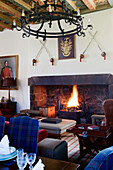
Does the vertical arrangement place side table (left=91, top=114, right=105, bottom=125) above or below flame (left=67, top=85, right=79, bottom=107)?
below

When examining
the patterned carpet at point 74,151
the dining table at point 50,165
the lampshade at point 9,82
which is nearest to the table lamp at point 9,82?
the lampshade at point 9,82

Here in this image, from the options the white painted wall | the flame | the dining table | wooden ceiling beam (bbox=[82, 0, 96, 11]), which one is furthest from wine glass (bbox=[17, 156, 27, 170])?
the flame

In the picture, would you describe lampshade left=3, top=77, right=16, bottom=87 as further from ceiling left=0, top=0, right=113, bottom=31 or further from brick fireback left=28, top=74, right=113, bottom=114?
ceiling left=0, top=0, right=113, bottom=31

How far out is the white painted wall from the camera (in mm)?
4766

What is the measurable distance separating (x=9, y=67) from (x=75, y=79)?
9.47 ft

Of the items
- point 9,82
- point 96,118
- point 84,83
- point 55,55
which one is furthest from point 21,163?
point 9,82

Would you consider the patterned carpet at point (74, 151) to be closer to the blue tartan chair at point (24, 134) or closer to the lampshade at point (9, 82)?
the blue tartan chair at point (24, 134)

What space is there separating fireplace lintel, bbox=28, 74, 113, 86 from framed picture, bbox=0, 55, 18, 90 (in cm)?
96

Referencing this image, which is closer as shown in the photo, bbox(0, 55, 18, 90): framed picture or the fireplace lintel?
the fireplace lintel

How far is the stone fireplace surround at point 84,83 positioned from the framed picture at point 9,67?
0.96m

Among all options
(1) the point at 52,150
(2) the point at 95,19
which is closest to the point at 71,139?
(1) the point at 52,150

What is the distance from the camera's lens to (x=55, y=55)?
215 inches

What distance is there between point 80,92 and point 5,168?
4420mm

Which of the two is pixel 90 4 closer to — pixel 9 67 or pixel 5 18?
pixel 5 18
